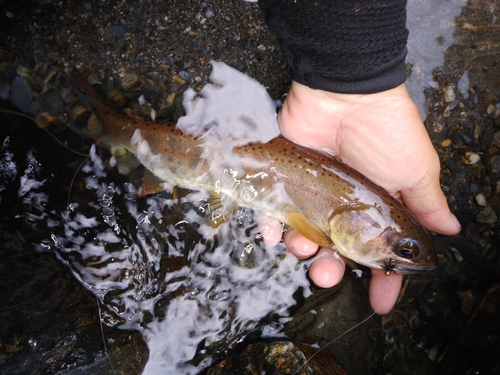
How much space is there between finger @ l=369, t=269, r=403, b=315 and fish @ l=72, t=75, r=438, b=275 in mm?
172

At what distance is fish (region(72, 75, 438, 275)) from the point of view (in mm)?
3271

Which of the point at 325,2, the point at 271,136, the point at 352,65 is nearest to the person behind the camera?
the point at 325,2

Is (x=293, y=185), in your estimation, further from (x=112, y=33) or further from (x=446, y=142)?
(x=112, y=33)

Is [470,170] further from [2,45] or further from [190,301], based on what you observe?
[2,45]

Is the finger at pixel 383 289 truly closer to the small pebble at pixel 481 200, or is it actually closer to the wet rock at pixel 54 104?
the small pebble at pixel 481 200

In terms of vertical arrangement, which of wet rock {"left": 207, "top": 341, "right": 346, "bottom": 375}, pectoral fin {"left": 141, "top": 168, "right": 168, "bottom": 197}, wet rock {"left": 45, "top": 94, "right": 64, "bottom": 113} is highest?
wet rock {"left": 45, "top": 94, "right": 64, "bottom": 113}

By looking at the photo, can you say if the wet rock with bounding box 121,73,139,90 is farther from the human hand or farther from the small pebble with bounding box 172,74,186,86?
the human hand

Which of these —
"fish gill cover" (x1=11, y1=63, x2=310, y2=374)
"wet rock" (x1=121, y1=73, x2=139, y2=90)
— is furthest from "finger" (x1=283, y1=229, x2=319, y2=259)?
"wet rock" (x1=121, y1=73, x2=139, y2=90)

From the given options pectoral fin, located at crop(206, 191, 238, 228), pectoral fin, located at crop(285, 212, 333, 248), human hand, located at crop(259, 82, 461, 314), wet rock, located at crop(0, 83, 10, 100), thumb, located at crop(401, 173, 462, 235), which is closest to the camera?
human hand, located at crop(259, 82, 461, 314)

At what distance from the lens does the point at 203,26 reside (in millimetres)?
3859

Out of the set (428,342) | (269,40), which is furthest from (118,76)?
(428,342)

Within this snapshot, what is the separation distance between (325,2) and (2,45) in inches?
122

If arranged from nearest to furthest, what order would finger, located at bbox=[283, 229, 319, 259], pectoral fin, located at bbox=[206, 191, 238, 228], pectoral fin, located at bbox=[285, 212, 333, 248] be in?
pectoral fin, located at bbox=[285, 212, 333, 248], finger, located at bbox=[283, 229, 319, 259], pectoral fin, located at bbox=[206, 191, 238, 228]

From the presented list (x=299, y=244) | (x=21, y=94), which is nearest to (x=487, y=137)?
(x=299, y=244)
